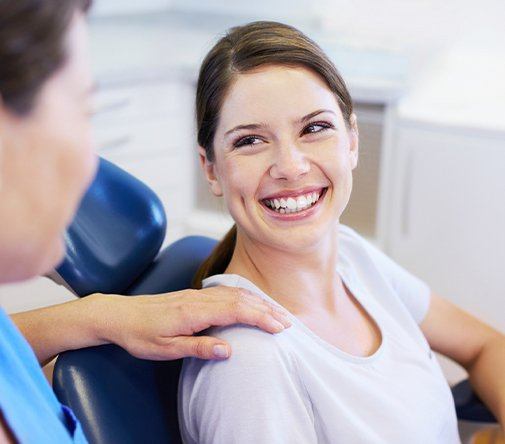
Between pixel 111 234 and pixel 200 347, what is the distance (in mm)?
261

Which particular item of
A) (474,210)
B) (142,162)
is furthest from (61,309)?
(142,162)

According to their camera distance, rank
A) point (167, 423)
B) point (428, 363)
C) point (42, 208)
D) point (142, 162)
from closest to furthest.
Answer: point (42, 208) → point (167, 423) → point (428, 363) → point (142, 162)

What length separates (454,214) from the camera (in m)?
2.54

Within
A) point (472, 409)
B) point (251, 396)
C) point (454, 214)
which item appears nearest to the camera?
point (251, 396)

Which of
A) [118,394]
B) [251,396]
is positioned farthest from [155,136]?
[251,396]

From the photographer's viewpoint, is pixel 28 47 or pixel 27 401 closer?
pixel 28 47

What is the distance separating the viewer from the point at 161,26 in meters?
3.23

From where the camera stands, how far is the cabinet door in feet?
8.08

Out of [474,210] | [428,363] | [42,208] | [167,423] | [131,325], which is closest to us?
[42,208]

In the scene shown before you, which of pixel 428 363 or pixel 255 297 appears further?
pixel 428 363

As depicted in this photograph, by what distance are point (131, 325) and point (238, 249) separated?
0.24 m

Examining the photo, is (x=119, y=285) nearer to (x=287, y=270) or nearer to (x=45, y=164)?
(x=287, y=270)

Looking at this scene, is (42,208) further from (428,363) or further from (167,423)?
(428,363)

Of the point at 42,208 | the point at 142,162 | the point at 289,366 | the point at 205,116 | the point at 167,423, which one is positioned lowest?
the point at 142,162
